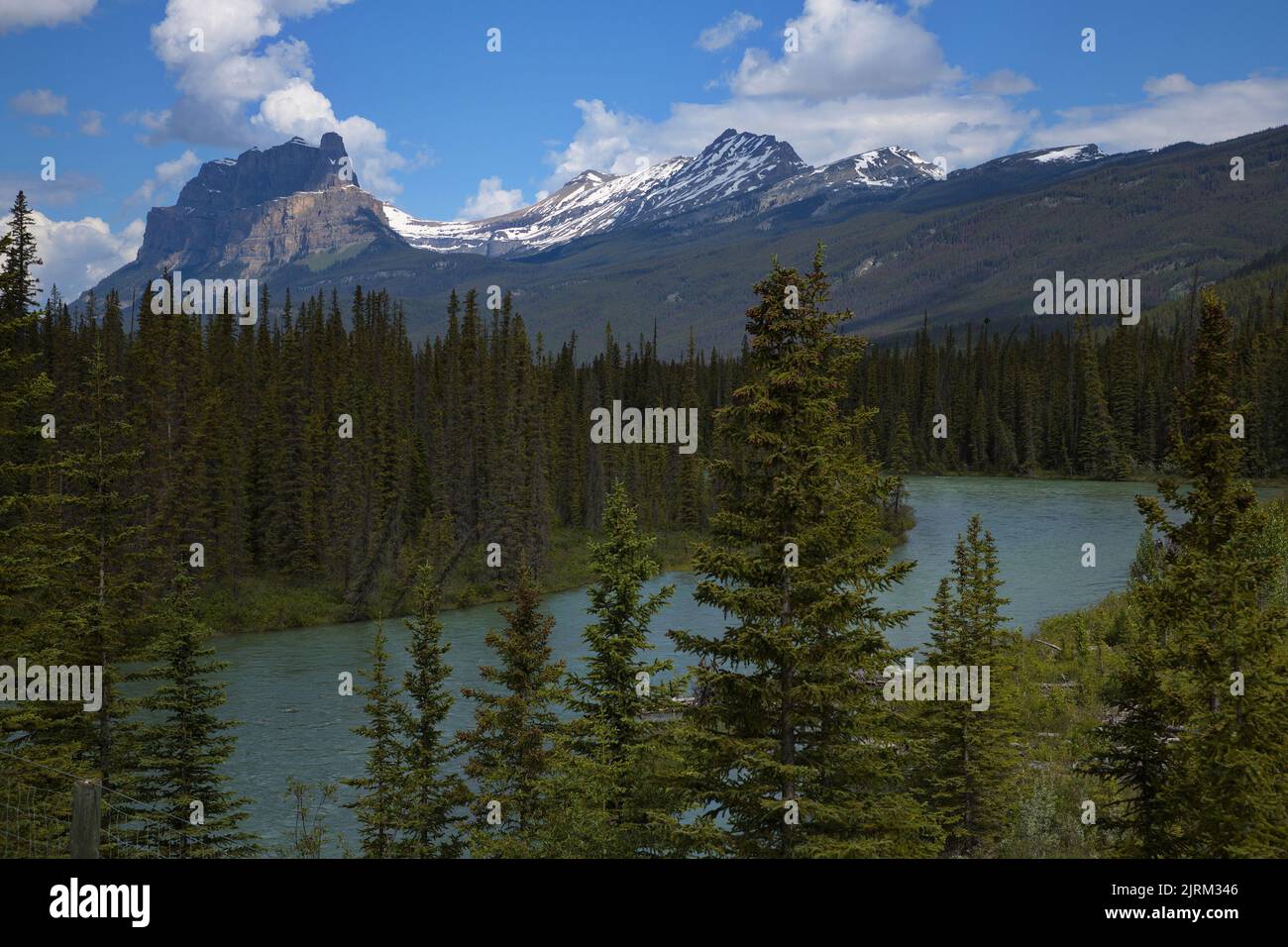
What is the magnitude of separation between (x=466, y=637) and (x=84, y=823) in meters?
48.1

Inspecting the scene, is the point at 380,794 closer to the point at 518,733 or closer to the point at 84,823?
the point at 518,733

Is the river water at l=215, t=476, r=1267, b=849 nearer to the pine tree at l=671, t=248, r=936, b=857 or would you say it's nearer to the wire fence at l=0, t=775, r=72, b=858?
the wire fence at l=0, t=775, r=72, b=858

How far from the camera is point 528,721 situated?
22859 mm

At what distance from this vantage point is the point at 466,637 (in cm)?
5644

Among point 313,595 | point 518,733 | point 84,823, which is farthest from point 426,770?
point 313,595

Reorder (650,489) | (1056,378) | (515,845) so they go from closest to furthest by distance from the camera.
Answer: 1. (515,845)
2. (650,489)
3. (1056,378)

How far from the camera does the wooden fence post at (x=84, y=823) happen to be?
8.90 m

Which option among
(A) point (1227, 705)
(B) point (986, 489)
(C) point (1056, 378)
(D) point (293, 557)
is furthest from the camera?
(C) point (1056, 378)

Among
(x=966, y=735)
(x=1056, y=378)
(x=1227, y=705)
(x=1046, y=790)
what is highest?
→ (x=1056, y=378)

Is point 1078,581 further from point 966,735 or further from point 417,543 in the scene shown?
point 417,543

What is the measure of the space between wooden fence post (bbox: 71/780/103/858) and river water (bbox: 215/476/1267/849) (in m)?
16.6

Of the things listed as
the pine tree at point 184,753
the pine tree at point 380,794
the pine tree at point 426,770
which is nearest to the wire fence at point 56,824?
the pine tree at point 184,753
